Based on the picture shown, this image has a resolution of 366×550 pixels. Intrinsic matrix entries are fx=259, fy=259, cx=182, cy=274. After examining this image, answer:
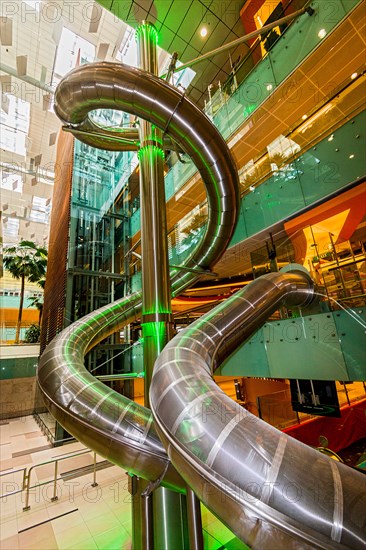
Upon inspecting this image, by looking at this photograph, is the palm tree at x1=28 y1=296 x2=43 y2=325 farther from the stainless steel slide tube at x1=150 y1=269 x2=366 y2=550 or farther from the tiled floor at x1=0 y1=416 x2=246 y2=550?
the stainless steel slide tube at x1=150 y1=269 x2=366 y2=550

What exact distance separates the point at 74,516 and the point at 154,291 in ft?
12.0

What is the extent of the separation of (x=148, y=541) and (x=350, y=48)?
8.10 meters

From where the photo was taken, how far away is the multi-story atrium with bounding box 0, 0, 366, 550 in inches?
52.0

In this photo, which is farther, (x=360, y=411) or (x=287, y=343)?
(x=360, y=411)

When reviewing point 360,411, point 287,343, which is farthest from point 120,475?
point 360,411

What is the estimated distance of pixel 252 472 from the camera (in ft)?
3.67

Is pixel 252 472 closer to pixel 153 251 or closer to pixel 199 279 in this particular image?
pixel 153 251

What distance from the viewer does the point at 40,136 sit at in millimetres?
12398

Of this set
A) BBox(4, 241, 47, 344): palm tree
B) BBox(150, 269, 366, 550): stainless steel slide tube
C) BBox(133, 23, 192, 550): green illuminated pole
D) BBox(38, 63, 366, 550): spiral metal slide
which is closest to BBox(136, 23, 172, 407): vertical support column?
BBox(133, 23, 192, 550): green illuminated pole

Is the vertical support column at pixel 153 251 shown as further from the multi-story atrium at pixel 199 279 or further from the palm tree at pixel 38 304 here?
the palm tree at pixel 38 304

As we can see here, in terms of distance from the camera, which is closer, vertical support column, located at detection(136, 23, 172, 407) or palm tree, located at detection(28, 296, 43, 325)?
vertical support column, located at detection(136, 23, 172, 407)

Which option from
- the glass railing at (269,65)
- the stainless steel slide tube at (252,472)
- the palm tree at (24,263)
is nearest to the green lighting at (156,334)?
the stainless steel slide tube at (252,472)

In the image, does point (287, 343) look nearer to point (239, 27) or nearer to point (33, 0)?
point (239, 27)

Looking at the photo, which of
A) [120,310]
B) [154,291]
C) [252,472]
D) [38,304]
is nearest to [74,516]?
[120,310]
